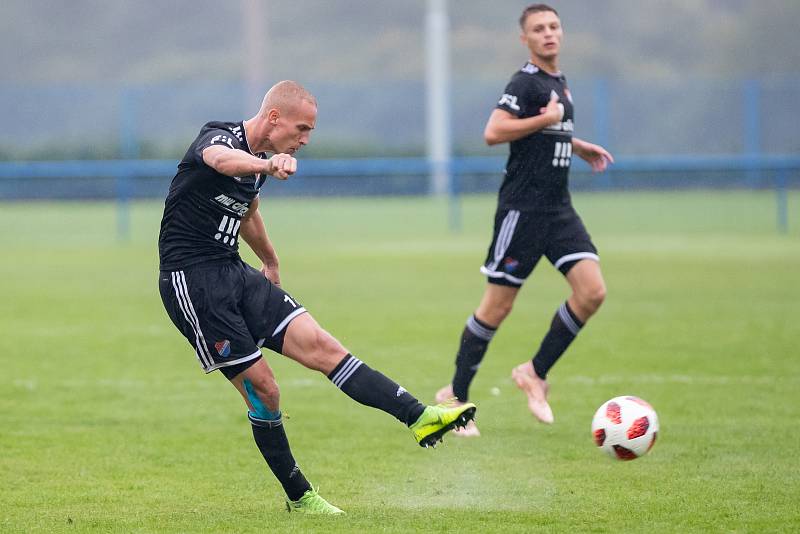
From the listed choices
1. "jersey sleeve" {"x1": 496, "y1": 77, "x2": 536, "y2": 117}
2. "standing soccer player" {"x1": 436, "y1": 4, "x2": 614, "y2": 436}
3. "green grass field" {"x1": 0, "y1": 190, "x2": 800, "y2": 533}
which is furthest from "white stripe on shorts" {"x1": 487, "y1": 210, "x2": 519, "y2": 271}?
"green grass field" {"x1": 0, "y1": 190, "x2": 800, "y2": 533}

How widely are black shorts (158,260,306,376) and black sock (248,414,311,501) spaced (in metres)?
0.34

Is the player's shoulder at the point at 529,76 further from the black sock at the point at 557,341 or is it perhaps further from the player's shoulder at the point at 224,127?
the player's shoulder at the point at 224,127

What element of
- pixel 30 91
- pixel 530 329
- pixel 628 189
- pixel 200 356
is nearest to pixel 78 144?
pixel 30 91

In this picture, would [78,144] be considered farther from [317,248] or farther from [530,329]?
[530,329]

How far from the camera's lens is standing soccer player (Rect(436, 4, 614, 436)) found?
7.79 meters

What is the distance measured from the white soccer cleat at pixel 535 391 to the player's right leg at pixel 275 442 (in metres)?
2.25

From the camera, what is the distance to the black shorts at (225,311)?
5.57 metres

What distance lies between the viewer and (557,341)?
791cm

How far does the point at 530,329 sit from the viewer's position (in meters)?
12.1

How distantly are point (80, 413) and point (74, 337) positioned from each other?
11.5ft

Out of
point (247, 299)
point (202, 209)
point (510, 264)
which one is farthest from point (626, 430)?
point (202, 209)

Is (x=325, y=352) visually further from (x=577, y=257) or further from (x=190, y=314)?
(x=577, y=257)

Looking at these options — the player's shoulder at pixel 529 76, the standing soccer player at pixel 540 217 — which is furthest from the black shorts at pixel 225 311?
the player's shoulder at pixel 529 76

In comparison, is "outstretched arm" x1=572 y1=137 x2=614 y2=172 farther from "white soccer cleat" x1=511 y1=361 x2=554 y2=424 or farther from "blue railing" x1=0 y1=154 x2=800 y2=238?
"blue railing" x1=0 y1=154 x2=800 y2=238
